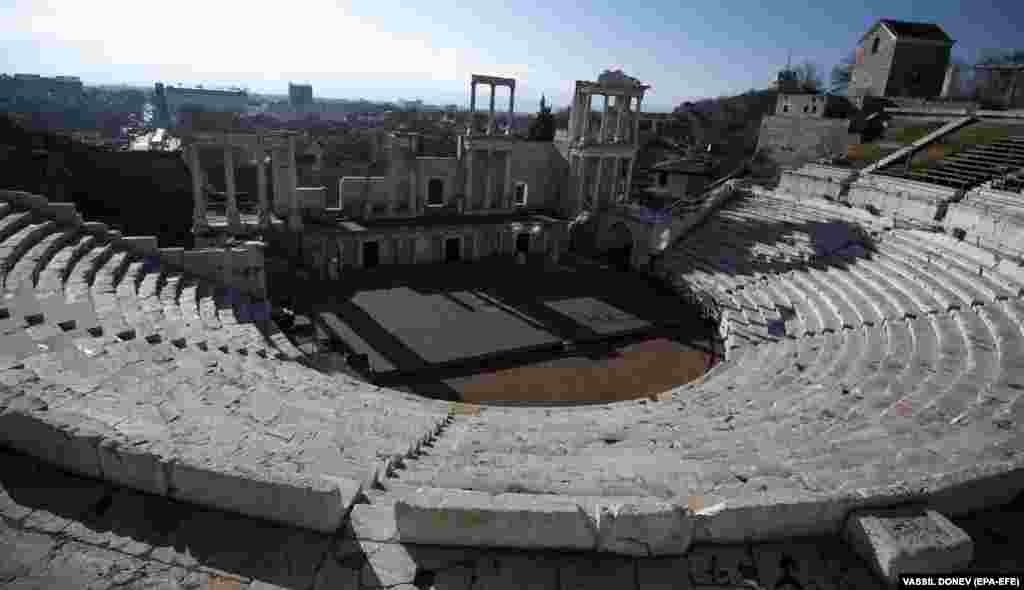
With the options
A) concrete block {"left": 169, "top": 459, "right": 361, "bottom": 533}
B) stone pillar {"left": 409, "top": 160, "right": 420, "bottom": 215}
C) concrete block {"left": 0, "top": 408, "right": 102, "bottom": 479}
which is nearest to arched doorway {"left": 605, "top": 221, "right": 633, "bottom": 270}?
stone pillar {"left": 409, "top": 160, "right": 420, "bottom": 215}

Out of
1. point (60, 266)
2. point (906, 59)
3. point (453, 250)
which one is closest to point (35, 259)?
point (60, 266)

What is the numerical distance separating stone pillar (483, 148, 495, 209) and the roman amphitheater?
17.0 m

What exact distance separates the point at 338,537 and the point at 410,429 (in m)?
4.98

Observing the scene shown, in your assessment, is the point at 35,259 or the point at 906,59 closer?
the point at 35,259

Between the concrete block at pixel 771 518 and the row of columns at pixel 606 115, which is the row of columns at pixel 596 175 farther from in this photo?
the concrete block at pixel 771 518

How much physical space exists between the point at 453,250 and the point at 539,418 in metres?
19.2

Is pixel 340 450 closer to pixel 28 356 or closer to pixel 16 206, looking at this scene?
pixel 28 356

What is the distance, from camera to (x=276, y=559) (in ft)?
Answer: 17.7

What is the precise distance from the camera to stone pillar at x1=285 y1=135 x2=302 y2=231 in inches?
1047

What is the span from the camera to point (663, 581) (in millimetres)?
5477

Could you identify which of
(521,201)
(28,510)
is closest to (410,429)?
(28,510)

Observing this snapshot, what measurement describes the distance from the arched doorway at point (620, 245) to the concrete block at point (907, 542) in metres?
26.0

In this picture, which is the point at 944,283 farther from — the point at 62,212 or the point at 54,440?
the point at 62,212

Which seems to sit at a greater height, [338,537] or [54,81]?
[54,81]
